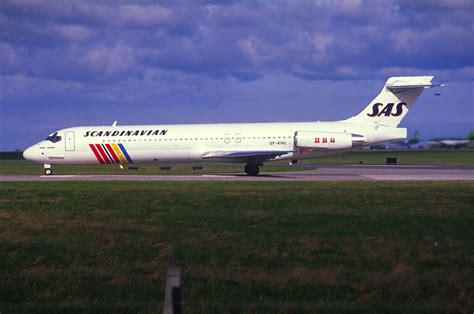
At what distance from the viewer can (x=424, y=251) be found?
472 inches

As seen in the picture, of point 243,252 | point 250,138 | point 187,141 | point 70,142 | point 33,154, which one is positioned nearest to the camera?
point 243,252

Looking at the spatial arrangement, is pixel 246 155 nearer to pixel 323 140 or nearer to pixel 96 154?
pixel 323 140

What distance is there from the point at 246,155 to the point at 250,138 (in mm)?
1546

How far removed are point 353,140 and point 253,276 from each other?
88.3 ft

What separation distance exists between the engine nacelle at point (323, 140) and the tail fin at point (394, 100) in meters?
1.97

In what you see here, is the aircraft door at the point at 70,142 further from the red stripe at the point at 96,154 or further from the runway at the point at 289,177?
the runway at the point at 289,177

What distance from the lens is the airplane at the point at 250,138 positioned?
36.2 meters

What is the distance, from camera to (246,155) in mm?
35375

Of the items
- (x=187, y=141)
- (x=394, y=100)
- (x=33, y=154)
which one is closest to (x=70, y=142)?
(x=33, y=154)

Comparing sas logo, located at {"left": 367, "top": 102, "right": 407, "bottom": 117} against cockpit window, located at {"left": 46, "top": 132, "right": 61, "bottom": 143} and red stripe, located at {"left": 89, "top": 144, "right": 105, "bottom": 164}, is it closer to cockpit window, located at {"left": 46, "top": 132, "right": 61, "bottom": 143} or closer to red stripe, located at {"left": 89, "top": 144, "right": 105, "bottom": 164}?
red stripe, located at {"left": 89, "top": 144, "right": 105, "bottom": 164}

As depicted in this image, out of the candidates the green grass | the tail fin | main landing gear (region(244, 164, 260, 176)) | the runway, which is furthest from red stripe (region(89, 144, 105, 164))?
the green grass

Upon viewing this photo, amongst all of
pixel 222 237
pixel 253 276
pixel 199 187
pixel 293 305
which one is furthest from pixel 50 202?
pixel 293 305

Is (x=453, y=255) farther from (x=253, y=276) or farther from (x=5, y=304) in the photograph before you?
(x=5, y=304)

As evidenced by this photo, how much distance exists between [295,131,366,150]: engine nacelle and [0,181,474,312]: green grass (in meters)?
15.0
